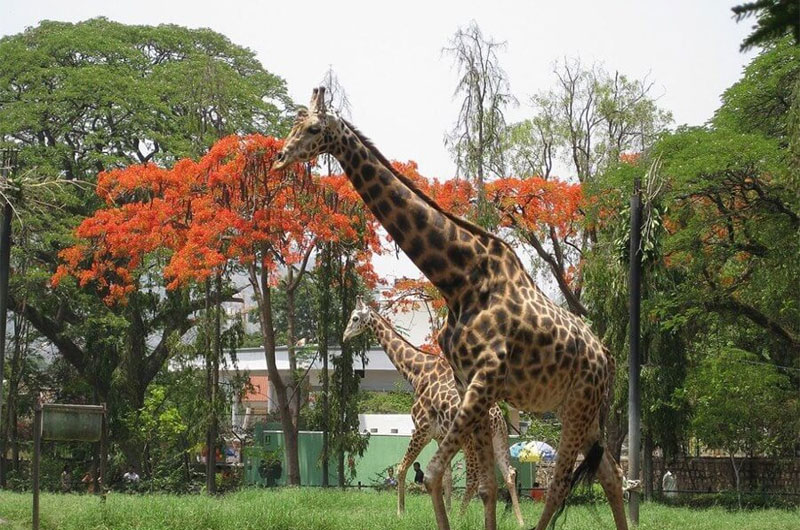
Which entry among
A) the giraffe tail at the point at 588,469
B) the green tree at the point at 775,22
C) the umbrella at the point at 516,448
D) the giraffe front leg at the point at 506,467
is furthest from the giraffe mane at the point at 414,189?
the umbrella at the point at 516,448

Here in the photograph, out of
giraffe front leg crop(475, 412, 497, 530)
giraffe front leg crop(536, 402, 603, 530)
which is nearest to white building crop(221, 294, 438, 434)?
giraffe front leg crop(536, 402, 603, 530)

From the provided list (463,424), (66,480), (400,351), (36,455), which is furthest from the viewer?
(66,480)

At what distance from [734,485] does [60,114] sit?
20.6m

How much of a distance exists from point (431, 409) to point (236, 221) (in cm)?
986

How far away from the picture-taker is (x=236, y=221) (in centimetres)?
2480

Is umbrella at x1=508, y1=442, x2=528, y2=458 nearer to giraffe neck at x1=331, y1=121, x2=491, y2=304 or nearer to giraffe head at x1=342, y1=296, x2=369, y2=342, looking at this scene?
giraffe head at x1=342, y1=296, x2=369, y2=342

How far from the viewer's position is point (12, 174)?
1717cm

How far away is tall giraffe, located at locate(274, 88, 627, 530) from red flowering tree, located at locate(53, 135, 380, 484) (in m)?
13.4

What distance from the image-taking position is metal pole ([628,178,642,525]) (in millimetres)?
14758

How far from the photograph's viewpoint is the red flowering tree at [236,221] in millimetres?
24844

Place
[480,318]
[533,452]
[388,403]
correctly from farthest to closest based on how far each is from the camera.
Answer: [388,403]
[533,452]
[480,318]

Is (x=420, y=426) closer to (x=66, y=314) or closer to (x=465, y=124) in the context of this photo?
(x=465, y=124)

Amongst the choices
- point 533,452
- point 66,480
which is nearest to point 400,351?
point 533,452

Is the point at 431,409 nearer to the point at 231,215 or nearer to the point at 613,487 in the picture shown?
the point at 613,487
